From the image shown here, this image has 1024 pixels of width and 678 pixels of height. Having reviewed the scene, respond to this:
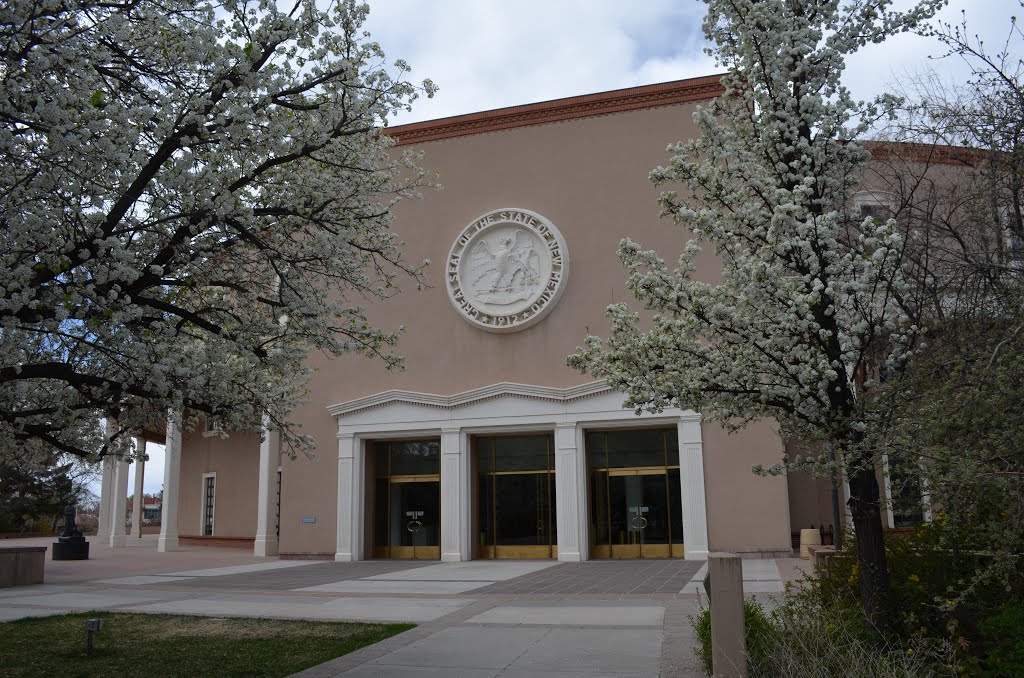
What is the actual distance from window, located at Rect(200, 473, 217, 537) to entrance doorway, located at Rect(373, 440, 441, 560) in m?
12.8

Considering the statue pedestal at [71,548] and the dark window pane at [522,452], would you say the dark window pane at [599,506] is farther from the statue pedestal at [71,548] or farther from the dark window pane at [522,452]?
the statue pedestal at [71,548]

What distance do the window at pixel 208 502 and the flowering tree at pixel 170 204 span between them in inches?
1038

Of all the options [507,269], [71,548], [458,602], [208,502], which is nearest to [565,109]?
[507,269]

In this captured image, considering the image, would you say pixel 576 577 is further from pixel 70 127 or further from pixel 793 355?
pixel 70 127

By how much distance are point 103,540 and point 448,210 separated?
86.4 feet

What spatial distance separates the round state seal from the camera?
2470 centimetres

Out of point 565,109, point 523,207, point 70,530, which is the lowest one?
point 70,530

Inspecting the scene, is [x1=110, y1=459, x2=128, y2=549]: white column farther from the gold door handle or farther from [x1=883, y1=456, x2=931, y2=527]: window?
[x1=883, y1=456, x2=931, y2=527]: window

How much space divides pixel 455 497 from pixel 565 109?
12.1 m

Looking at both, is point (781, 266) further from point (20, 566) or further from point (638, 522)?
point (20, 566)

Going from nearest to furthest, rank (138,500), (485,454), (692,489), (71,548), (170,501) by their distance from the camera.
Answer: (692,489) < (485,454) < (71,548) < (170,501) < (138,500)

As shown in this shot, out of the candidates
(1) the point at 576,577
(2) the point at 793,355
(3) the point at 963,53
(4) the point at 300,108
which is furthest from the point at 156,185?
(1) the point at 576,577

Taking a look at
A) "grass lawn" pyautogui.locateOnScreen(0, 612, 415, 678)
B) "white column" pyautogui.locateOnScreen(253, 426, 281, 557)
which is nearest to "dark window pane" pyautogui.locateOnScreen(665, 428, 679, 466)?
"white column" pyautogui.locateOnScreen(253, 426, 281, 557)

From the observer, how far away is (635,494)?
2386 cm
